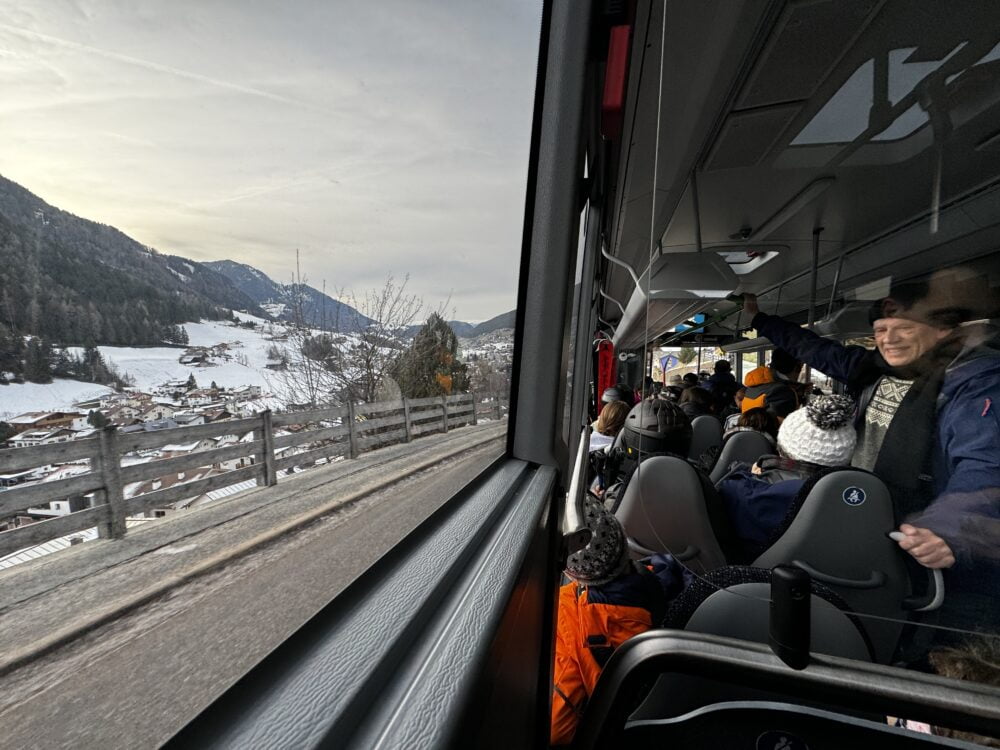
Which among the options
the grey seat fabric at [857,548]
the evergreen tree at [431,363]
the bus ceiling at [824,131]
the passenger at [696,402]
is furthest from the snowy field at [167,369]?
the passenger at [696,402]

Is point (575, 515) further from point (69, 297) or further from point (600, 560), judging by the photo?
point (69, 297)

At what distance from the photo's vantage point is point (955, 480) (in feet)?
2.56

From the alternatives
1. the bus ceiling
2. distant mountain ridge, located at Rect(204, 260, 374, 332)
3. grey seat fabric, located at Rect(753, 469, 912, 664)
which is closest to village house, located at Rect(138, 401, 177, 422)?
distant mountain ridge, located at Rect(204, 260, 374, 332)

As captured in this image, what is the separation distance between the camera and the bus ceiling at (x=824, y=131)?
0.76m

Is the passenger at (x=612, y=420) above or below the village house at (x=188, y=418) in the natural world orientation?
below

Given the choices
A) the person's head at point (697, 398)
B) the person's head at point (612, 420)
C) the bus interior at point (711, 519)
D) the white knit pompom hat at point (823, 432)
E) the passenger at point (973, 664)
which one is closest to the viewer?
the bus interior at point (711, 519)

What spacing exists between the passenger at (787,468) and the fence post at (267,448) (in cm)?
125

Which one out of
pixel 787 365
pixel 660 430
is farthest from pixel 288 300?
pixel 787 365

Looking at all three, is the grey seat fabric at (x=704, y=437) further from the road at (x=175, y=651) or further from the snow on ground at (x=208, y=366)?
the snow on ground at (x=208, y=366)

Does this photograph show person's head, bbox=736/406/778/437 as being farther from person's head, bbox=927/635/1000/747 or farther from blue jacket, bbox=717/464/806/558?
person's head, bbox=927/635/1000/747

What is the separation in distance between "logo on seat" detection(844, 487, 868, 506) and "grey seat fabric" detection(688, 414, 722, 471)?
240 cm

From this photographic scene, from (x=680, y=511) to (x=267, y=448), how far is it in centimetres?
175

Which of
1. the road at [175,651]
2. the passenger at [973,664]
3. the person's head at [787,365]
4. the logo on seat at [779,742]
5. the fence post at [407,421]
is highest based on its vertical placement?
the person's head at [787,365]

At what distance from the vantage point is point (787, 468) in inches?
63.1
